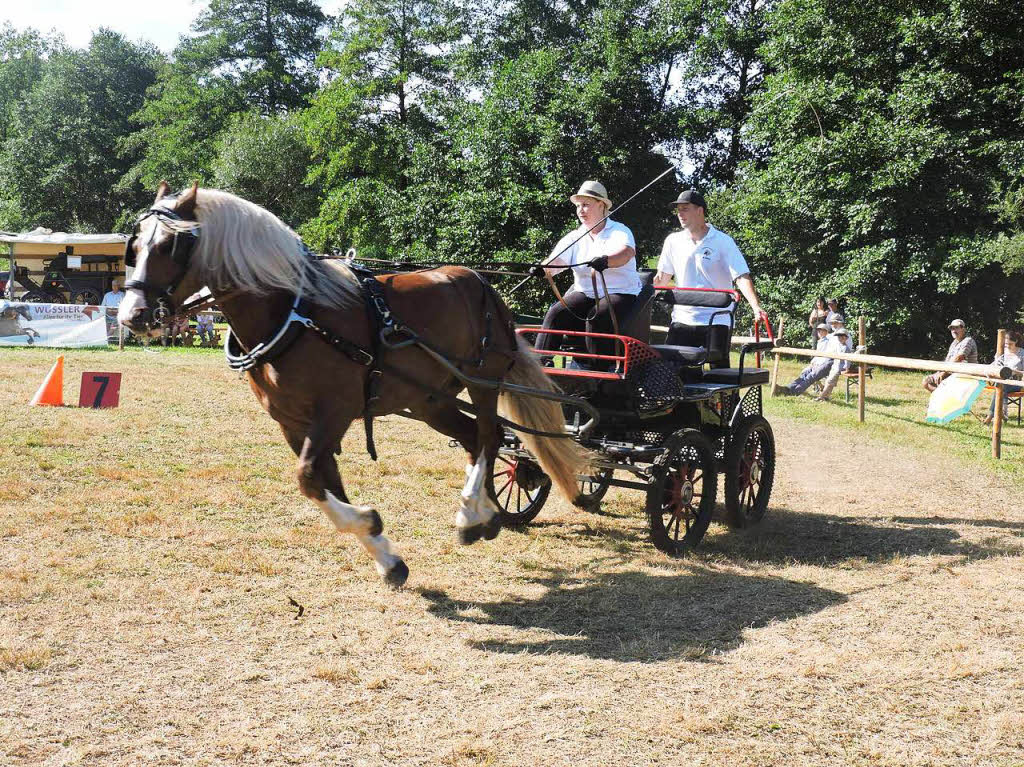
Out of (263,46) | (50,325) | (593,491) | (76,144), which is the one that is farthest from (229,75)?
(593,491)

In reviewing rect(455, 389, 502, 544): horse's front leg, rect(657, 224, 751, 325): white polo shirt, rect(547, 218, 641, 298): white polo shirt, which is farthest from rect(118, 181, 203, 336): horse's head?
rect(657, 224, 751, 325): white polo shirt

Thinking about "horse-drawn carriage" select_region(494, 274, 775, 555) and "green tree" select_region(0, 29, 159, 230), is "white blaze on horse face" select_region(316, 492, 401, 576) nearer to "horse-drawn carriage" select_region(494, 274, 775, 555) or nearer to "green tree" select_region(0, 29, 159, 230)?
"horse-drawn carriage" select_region(494, 274, 775, 555)

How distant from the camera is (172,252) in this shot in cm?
399

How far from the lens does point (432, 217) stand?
86.9ft

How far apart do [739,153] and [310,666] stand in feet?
83.5

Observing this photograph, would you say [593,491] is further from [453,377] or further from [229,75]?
[229,75]

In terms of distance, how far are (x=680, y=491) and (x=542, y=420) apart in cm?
97

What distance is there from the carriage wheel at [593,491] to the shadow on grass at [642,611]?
70 centimetres

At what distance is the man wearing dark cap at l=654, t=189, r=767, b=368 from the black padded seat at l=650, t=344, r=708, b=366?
0.08 m

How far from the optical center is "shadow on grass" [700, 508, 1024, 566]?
18.4ft

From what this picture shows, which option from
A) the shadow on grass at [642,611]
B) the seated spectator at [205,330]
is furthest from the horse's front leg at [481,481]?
the seated spectator at [205,330]

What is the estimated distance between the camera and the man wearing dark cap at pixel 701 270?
602cm

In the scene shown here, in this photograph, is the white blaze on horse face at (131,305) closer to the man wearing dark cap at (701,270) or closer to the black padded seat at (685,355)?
the black padded seat at (685,355)

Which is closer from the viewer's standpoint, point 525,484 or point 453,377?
point 453,377
